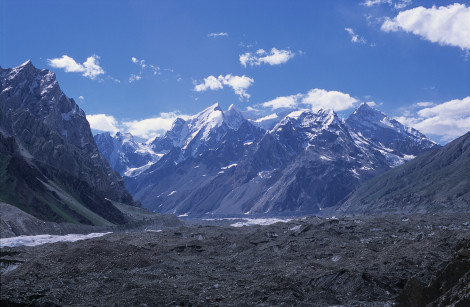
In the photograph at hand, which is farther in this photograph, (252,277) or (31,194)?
(31,194)

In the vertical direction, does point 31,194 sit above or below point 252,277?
above

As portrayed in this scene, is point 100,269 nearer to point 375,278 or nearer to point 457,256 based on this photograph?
point 375,278

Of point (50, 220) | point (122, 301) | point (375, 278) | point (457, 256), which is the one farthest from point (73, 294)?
point (50, 220)

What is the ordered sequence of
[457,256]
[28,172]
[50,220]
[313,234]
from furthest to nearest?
[28,172] < [50,220] < [313,234] < [457,256]

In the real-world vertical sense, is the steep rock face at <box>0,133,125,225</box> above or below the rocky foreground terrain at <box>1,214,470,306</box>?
above

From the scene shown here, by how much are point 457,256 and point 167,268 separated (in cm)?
3393

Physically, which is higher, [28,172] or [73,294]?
[28,172]

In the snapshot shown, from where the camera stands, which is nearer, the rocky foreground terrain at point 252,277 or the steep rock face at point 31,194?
the rocky foreground terrain at point 252,277

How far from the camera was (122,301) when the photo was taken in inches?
1446

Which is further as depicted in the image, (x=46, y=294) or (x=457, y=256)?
(x=46, y=294)

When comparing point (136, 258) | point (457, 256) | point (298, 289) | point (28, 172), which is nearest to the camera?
point (457, 256)

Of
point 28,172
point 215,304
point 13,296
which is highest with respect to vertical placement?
point 28,172

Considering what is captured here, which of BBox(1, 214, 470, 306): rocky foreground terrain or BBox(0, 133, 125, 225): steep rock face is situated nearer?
BBox(1, 214, 470, 306): rocky foreground terrain

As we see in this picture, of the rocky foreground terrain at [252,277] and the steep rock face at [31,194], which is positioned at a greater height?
the steep rock face at [31,194]
